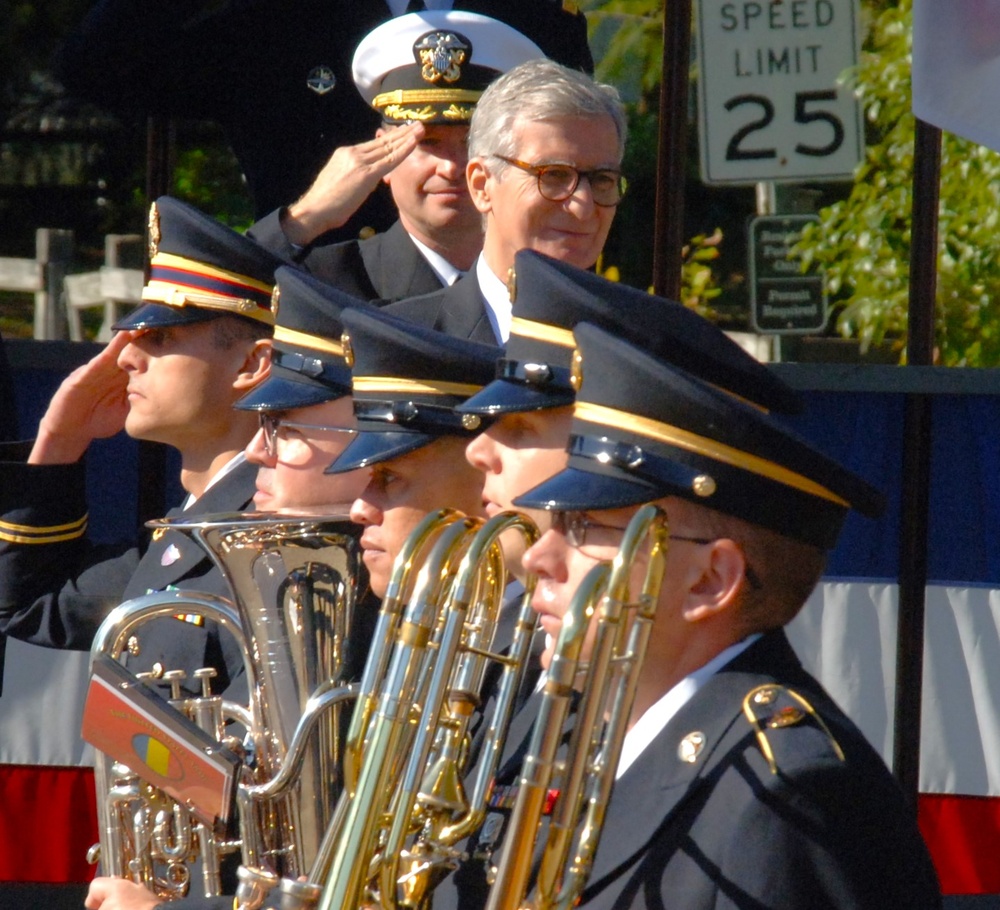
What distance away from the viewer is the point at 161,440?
332 centimetres

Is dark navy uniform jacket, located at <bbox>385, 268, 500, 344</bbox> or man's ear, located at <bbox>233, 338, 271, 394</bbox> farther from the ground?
dark navy uniform jacket, located at <bbox>385, 268, 500, 344</bbox>

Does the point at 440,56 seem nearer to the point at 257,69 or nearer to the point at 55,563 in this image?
the point at 257,69

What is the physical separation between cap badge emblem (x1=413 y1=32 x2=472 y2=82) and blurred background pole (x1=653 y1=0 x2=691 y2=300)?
66cm

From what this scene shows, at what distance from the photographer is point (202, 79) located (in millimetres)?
4273

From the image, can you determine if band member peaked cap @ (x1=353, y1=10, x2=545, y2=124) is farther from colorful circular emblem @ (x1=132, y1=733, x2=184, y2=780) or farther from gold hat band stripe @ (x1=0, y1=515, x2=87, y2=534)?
colorful circular emblem @ (x1=132, y1=733, x2=184, y2=780)

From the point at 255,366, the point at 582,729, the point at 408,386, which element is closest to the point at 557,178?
the point at 255,366

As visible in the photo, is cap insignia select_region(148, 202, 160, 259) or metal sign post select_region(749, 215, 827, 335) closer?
cap insignia select_region(148, 202, 160, 259)

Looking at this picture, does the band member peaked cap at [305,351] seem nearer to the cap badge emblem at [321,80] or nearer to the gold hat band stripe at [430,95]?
the gold hat band stripe at [430,95]

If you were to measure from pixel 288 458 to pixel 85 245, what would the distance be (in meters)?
4.96

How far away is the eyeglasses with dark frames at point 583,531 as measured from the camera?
1.98 meters

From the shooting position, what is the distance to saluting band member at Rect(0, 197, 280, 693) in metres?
3.12

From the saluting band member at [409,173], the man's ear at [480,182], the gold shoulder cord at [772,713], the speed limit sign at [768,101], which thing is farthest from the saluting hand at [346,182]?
the gold shoulder cord at [772,713]

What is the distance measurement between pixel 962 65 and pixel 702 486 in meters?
1.54

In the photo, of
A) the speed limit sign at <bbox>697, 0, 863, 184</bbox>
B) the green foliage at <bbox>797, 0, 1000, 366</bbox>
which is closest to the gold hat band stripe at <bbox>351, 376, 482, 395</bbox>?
the speed limit sign at <bbox>697, 0, 863, 184</bbox>
